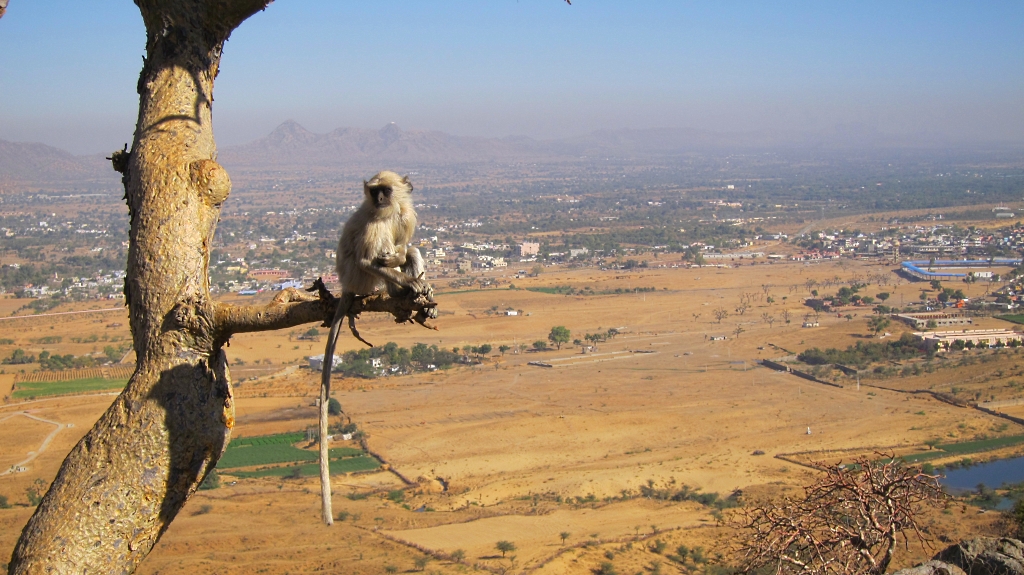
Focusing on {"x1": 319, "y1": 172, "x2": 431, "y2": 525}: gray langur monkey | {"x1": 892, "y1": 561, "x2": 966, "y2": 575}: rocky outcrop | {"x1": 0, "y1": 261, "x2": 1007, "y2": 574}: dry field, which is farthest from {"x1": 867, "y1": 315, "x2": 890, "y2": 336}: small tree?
{"x1": 319, "y1": 172, "x2": 431, "y2": 525}: gray langur monkey

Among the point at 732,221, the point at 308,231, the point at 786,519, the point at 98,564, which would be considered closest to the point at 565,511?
the point at 786,519

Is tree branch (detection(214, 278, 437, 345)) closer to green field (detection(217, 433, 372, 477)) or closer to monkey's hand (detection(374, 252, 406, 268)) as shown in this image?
monkey's hand (detection(374, 252, 406, 268))

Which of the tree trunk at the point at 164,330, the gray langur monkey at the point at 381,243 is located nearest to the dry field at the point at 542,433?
the gray langur monkey at the point at 381,243

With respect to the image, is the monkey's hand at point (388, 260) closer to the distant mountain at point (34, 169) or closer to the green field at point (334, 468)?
the green field at point (334, 468)

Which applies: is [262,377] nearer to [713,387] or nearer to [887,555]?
[713,387]

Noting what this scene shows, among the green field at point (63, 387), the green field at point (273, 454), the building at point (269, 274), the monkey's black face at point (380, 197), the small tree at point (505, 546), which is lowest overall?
the green field at point (273, 454)

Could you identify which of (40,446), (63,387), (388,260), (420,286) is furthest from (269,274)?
(420,286)

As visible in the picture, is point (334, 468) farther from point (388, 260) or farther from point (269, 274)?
point (269, 274)
